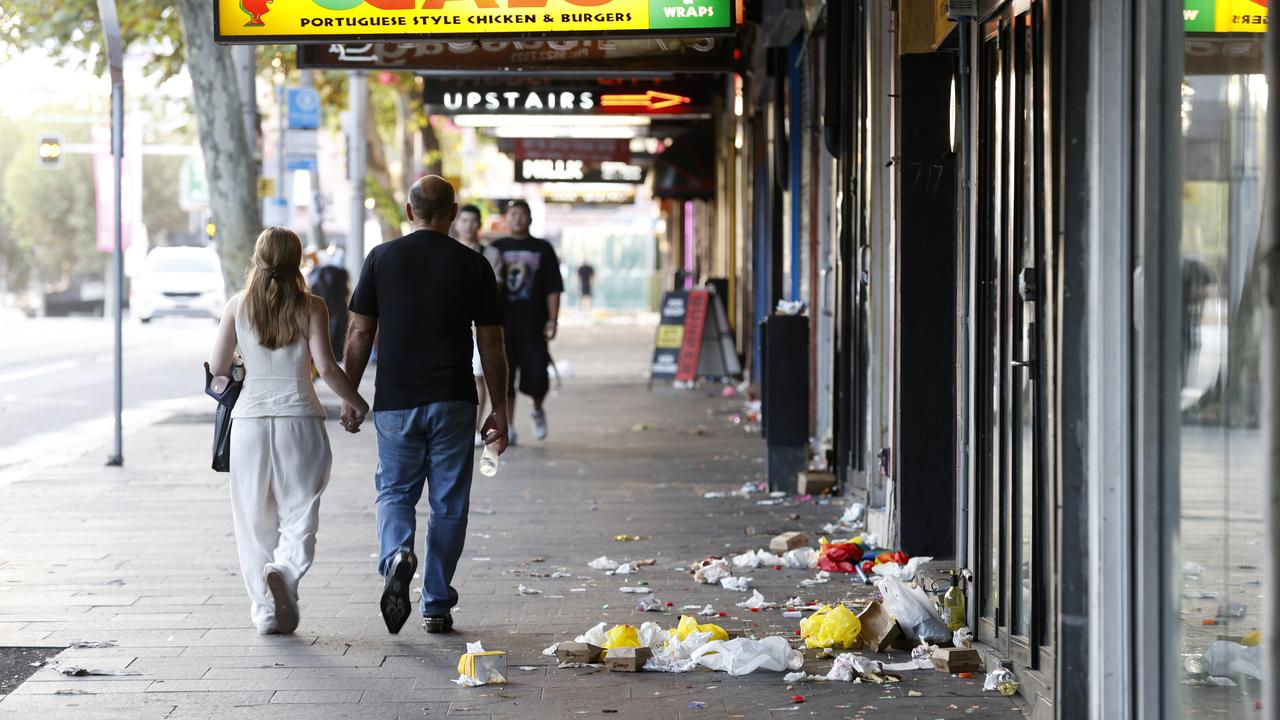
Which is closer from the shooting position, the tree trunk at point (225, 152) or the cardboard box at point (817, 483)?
the cardboard box at point (817, 483)

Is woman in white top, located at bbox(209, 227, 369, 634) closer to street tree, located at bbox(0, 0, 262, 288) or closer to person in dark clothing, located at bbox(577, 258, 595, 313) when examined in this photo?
street tree, located at bbox(0, 0, 262, 288)

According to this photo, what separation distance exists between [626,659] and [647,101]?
11029mm

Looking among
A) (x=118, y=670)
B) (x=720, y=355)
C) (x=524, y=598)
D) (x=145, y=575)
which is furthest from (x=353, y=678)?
(x=720, y=355)

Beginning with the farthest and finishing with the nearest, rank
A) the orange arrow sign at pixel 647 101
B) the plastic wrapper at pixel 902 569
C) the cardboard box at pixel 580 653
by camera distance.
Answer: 1. the orange arrow sign at pixel 647 101
2. the plastic wrapper at pixel 902 569
3. the cardboard box at pixel 580 653

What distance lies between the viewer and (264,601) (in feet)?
22.3

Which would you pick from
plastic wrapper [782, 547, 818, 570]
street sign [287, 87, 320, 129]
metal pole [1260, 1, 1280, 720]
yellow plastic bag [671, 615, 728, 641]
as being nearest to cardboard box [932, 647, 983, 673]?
yellow plastic bag [671, 615, 728, 641]

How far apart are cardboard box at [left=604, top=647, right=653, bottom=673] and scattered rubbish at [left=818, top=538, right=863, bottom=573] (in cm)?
214

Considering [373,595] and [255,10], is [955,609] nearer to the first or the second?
[373,595]

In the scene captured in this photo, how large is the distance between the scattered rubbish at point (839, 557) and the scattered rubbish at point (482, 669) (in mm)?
2513

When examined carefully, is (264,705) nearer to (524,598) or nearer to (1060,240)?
(524,598)

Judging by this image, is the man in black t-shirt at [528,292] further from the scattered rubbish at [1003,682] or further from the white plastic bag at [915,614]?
the scattered rubbish at [1003,682]

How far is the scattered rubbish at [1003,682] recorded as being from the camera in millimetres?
5790

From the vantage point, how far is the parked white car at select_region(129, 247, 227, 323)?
41.7 m

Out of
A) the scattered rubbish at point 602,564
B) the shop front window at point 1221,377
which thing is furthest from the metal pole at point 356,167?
the shop front window at point 1221,377
